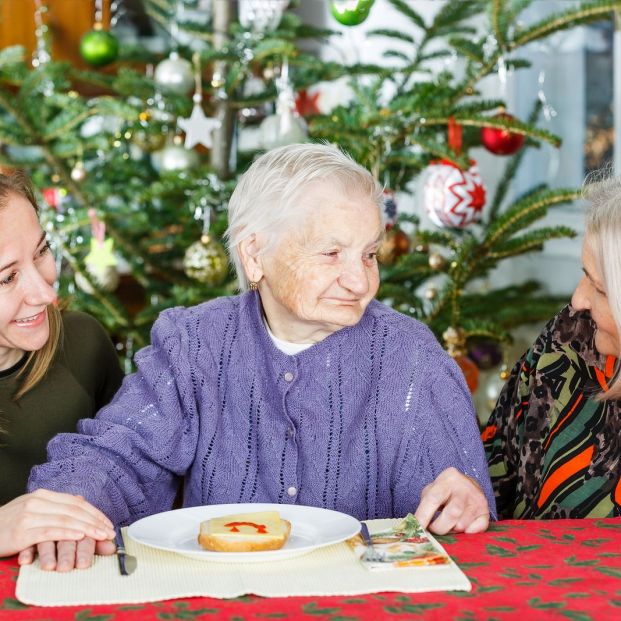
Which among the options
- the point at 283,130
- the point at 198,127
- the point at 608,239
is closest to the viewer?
the point at 608,239

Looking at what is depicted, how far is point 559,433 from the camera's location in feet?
5.73

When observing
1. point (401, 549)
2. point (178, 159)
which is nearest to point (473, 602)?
point (401, 549)

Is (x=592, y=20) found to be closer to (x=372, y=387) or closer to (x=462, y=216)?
(x=462, y=216)

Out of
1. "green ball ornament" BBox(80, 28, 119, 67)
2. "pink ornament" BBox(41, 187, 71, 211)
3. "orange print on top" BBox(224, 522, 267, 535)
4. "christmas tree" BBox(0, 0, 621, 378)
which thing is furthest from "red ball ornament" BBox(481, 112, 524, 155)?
"orange print on top" BBox(224, 522, 267, 535)

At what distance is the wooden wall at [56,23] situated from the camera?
3.68m

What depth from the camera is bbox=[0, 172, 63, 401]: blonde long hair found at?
1.72 metres

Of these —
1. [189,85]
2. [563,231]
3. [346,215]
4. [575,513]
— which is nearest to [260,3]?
[189,85]

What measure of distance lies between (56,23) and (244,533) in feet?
9.63

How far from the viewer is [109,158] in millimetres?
3178

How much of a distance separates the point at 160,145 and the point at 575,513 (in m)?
1.88

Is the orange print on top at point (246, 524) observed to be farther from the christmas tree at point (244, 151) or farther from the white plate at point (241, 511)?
the christmas tree at point (244, 151)

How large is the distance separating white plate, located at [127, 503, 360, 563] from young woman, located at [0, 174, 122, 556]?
0.42 feet

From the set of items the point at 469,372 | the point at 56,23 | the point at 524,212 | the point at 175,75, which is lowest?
the point at 469,372

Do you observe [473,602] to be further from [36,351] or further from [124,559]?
[36,351]
